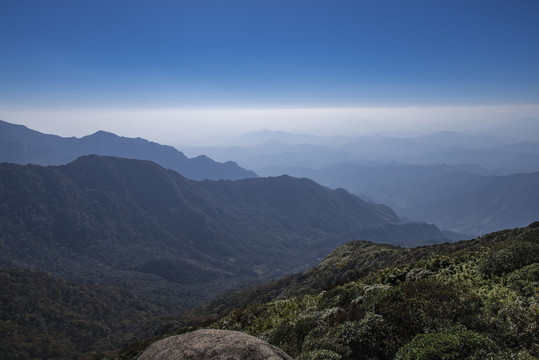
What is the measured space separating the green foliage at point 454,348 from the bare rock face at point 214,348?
4.24m

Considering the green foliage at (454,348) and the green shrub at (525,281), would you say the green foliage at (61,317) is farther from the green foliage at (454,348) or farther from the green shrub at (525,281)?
the green shrub at (525,281)

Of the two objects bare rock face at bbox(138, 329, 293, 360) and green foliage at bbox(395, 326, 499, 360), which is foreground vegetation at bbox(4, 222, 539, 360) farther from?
bare rock face at bbox(138, 329, 293, 360)

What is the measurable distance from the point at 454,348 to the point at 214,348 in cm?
762

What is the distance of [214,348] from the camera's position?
996 cm

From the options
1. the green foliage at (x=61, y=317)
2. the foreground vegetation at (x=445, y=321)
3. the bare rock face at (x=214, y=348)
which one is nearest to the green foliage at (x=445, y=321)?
the foreground vegetation at (x=445, y=321)

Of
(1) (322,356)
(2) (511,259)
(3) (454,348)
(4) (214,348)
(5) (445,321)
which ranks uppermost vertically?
(2) (511,259)

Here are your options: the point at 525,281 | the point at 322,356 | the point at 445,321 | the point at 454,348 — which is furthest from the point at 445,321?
the point at 322,356

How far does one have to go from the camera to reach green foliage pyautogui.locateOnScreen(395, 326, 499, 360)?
8.86 metres

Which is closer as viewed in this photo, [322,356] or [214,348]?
[214,348]

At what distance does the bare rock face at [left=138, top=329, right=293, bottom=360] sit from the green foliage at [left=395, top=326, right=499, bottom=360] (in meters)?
4.24

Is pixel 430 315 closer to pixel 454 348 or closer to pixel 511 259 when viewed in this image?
pixel 454 348

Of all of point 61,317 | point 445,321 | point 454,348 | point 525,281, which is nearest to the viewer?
point 454,348

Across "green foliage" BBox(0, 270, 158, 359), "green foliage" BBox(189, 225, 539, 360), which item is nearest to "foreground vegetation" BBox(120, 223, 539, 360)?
"green foliage" BBox(189, 225, 539, 360)

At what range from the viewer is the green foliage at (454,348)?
349 inches
